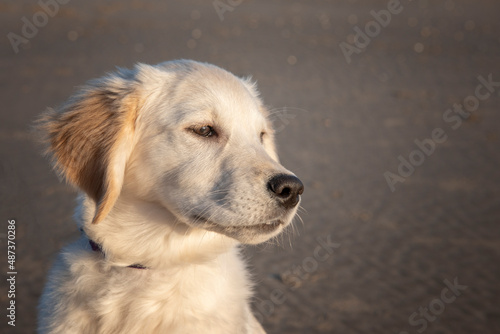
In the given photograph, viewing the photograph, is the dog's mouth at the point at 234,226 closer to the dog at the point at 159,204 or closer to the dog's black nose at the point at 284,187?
the dog at the point at 159,204

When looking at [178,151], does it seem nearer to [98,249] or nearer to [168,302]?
[98,249]

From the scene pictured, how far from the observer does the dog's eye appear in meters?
2.92

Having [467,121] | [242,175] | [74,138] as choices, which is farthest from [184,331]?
[467,121]

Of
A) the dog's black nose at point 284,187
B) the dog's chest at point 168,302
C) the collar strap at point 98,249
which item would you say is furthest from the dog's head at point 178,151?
the dog's chest at point 168,302

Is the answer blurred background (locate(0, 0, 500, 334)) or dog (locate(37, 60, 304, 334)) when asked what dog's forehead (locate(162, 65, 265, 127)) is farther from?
blurred background (locate(0, 0, 500, 334))

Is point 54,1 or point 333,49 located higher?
point 333,49

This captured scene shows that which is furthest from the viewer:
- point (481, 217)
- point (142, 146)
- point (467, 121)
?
point (467, 121)

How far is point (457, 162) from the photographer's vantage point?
8.95m

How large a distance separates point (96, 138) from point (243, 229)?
3.09ft

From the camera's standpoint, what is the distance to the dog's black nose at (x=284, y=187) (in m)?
2.65

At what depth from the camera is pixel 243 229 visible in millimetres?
2697

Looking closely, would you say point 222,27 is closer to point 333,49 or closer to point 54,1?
point 333,49

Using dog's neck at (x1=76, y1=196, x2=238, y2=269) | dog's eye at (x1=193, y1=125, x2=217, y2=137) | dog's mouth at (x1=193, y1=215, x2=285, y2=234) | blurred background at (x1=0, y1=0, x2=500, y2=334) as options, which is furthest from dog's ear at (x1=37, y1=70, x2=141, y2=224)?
blurred background at (x1=0, y1=0, x2=500, y2=334)

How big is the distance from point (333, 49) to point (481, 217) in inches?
422
